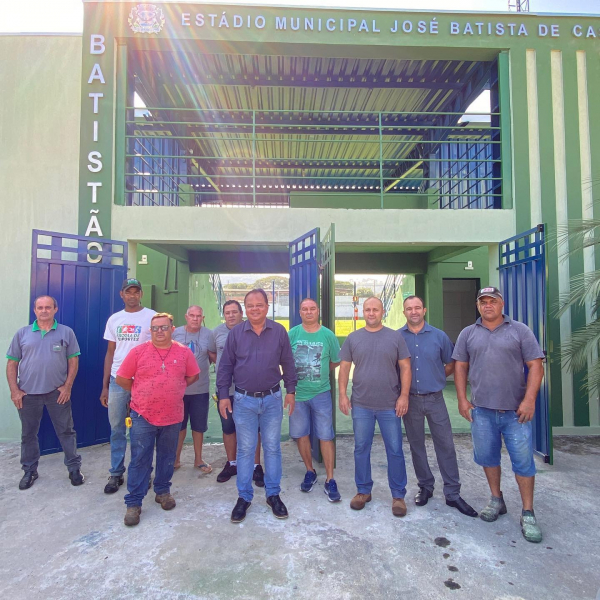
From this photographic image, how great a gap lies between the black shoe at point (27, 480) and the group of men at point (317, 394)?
0.01 m

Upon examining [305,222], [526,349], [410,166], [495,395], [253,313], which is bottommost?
[495,395]

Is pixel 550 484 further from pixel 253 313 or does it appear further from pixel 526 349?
pixel 253 313

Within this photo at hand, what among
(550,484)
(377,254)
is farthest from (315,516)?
(377,254)

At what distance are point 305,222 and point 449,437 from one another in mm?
3323

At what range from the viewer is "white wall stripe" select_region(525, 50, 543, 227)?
5504 mm

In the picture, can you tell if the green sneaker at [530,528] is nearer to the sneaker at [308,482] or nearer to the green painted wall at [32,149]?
the sneaker at [308,482]

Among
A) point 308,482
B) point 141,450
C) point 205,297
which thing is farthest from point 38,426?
point 205,297

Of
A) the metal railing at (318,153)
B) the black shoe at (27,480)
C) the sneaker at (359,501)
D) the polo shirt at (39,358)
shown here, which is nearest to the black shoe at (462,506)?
the sneaker at (359,501)

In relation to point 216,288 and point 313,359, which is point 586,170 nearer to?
point 313,359

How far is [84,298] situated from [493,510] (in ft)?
15.8

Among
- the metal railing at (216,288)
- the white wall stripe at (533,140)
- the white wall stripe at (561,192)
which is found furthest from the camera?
the metal railing at (216,288)

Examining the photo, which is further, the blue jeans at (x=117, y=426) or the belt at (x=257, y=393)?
the blue jeans at (x=117, y=426)

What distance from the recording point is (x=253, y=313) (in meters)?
3.29

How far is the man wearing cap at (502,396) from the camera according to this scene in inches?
118
